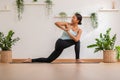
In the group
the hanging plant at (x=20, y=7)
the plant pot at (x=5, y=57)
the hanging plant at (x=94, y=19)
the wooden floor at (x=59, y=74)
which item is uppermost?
the hanging plant at (x=20, y=7)

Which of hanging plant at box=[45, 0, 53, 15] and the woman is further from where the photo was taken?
hanging plant at box=[45, 0, 53, 15]

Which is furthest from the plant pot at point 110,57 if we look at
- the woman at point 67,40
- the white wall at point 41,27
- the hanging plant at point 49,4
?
the hanging plant at point 49,4

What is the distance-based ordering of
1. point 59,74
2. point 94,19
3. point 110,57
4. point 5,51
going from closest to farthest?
point 59,74
point 110,57
point 5,51
point 94,19

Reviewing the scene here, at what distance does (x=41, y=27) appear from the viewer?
6.15 m

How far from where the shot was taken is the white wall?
6.15 m

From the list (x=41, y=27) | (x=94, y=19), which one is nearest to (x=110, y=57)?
(x=94, y=19)

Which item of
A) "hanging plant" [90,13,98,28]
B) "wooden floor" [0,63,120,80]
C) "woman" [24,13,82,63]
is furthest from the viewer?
"hanging plant" [90,13,98,28]

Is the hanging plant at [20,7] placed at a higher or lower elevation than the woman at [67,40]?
Result: higher

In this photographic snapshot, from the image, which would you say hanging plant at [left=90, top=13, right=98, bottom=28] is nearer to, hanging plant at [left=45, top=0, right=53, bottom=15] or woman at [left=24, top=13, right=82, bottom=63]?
hanging plant at [left=45, top=0, right=53, bottom=15]

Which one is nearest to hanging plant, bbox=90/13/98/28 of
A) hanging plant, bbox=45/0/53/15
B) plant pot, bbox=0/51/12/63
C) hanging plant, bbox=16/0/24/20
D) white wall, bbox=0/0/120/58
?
white wall, bbox=0/0/120/58

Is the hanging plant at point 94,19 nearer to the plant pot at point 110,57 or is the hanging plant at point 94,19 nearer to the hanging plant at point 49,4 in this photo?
the hanging plant at point 49,4

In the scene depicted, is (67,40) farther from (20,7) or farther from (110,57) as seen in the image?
(20,7)

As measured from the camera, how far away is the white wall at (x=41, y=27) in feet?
20.2

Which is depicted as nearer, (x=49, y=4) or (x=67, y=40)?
(x=67, y=40)
